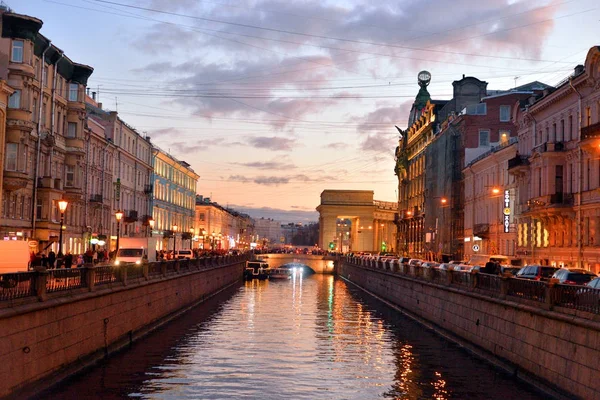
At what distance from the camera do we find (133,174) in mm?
96000

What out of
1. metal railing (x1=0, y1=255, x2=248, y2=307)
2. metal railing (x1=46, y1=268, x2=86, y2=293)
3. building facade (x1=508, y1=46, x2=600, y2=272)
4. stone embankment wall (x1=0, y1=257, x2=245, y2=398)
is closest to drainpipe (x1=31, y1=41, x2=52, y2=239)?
metal railing (x1=0, y1=255, x2=248, y2=307)

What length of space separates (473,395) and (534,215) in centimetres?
→ 3857

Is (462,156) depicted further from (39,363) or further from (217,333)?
(39,363)

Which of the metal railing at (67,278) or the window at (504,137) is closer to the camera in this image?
the metal railing at (67,278)

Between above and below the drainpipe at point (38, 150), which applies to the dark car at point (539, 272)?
below

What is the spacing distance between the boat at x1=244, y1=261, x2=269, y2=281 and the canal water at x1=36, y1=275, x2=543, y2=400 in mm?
60244

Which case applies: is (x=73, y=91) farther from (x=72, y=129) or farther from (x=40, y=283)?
(x=40, y=283)

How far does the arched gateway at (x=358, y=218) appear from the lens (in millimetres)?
183000

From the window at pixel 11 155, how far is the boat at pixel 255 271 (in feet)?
191

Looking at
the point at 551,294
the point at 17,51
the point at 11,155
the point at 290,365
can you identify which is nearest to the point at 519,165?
the point at 11,155

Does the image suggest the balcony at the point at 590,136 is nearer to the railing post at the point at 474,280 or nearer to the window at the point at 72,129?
the railing post at the point at 474,280

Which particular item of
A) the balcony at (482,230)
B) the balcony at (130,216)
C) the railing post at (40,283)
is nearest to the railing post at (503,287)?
the railing post at (40,283)

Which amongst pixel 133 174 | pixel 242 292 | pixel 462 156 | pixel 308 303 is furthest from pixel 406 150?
pixel 308 303

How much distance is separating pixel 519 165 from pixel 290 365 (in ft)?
130
